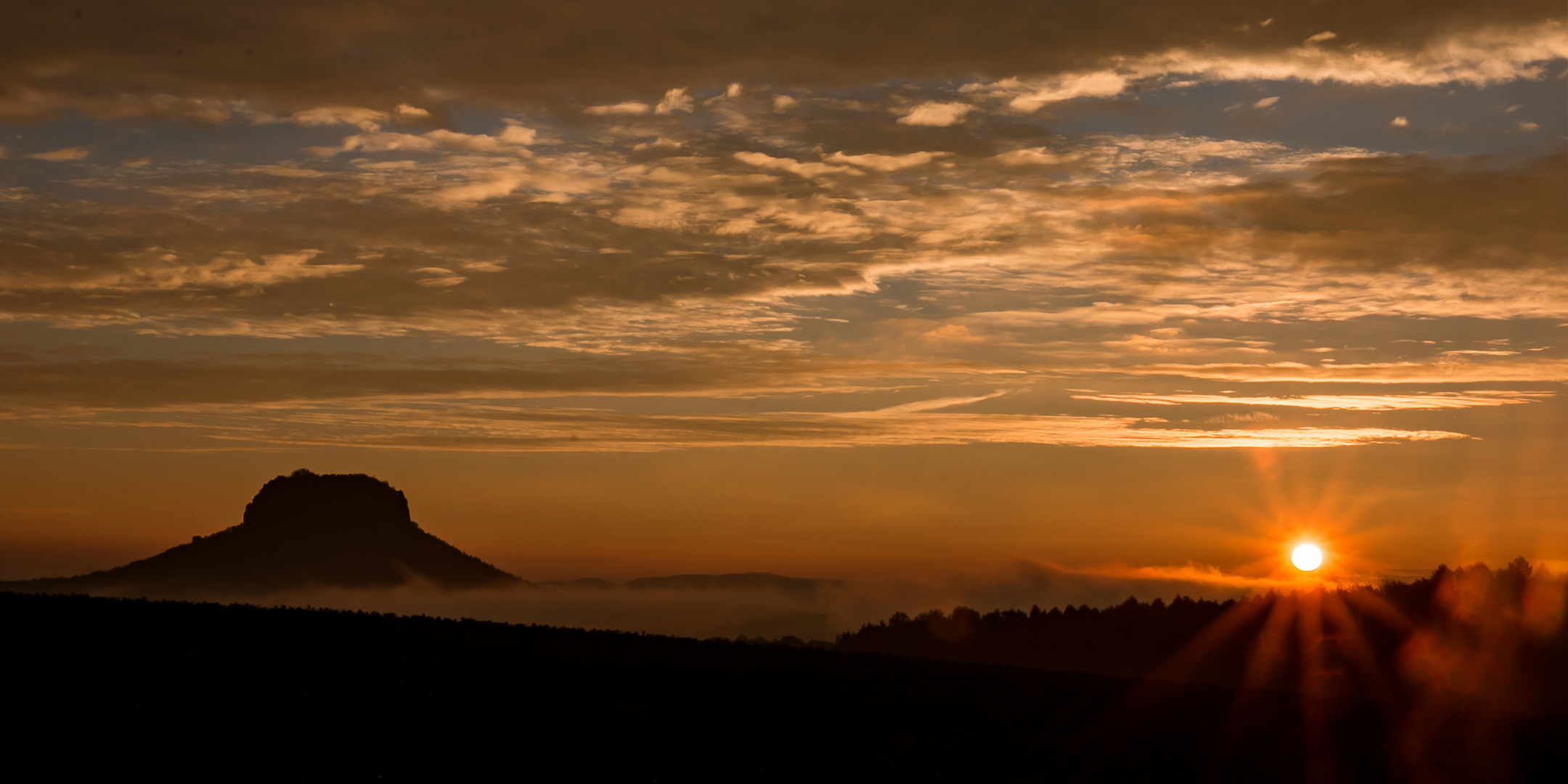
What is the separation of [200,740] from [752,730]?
424 inches

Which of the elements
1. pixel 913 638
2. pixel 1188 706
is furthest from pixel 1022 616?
pixel 1188 706

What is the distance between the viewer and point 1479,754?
28.3m

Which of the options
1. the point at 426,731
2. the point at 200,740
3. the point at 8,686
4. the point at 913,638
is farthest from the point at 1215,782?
the point at 913,638

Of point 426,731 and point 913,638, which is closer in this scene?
point 426,731

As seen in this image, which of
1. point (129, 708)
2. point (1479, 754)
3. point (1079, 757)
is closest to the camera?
point (129, 708)

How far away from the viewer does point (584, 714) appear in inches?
1043

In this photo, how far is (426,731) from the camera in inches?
964

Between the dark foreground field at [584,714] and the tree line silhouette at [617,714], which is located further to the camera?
the tree line silhouette at [617,714]

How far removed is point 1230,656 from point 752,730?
45.9 m

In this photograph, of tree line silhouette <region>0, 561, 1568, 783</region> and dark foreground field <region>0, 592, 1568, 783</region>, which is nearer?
dark foreground field <region>0, 592, 1568, 783</region>

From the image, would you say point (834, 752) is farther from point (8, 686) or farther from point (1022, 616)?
point (1022, 616)

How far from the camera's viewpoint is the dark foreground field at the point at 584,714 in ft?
74.7

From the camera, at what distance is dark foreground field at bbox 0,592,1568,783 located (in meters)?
22.8

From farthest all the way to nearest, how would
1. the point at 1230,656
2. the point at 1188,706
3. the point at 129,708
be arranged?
the point at 1230,656 < the point at 1188,706 < the point at 129,708
